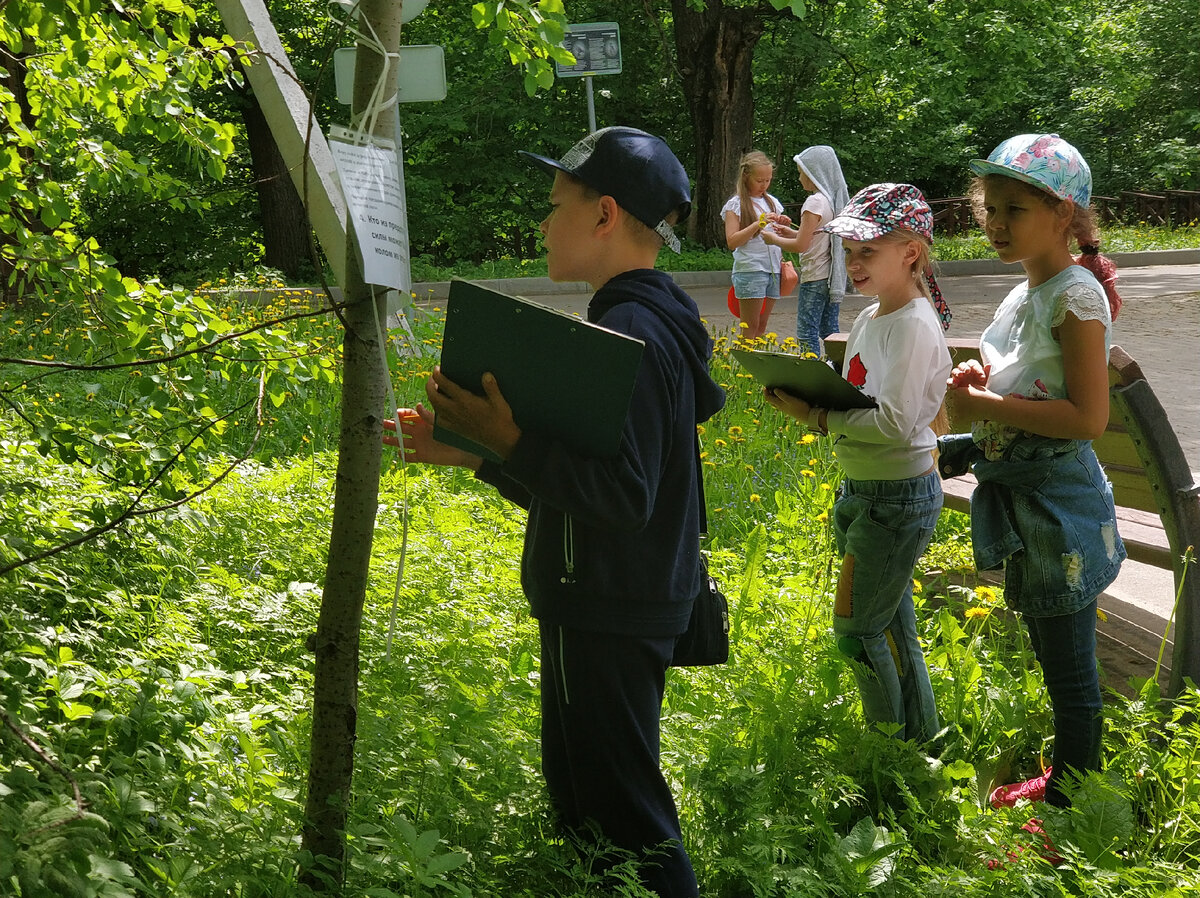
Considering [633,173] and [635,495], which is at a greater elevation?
[633,173]

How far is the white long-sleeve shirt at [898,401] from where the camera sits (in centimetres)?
281

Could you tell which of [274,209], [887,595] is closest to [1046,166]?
[887,595]

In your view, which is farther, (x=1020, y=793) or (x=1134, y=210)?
(x=1134, y=210)

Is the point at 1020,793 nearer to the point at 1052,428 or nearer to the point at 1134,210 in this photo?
the point at 1052,428

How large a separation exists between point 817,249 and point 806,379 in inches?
A: 200

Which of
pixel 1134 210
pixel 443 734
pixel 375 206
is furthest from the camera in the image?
pixel 1134 210

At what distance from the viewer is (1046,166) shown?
Answer: 2.73 m

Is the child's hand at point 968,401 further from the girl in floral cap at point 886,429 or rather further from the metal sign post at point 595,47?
the metal sign post at point 595,47

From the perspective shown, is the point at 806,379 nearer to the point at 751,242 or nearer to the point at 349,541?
the point at 349,541

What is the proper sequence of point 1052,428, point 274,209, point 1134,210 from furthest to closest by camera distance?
point 1134,210 < point 274,209 < point 1052,428

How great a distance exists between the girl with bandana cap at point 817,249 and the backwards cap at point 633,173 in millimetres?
5279

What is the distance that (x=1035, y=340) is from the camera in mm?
2775

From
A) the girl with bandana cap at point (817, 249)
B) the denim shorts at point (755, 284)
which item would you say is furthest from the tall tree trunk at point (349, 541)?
the denim shorts at point (755, 284)

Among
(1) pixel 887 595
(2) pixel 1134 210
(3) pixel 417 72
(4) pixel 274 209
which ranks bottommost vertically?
(1) pixel 887 595
